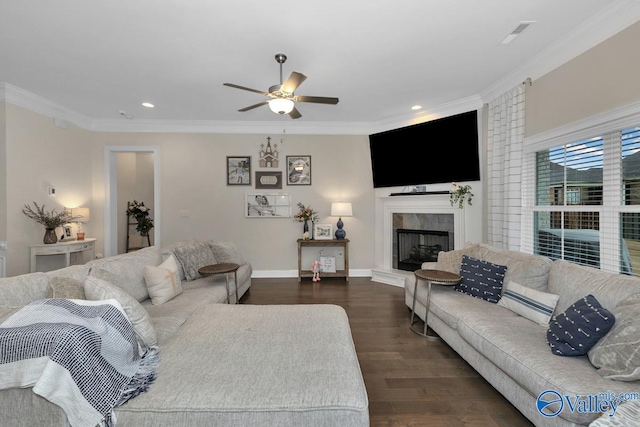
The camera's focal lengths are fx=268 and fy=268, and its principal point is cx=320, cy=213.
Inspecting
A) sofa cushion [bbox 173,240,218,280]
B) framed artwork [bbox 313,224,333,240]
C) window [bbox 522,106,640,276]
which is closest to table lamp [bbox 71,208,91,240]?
sofa cushion [bbox 173,240,218,280]

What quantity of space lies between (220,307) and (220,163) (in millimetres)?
3382

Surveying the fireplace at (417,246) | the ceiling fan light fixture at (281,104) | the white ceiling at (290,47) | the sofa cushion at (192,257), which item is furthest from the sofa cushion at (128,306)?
the fireplace at (417,246)

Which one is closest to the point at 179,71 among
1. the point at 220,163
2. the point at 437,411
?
the point at 220,163

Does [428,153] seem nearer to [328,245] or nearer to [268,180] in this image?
[328,245]

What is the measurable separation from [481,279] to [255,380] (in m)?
2.28

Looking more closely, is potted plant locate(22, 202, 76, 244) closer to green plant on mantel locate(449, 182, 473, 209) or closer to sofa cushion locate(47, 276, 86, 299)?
sofa cushion locate(47, 276, 86, 299)

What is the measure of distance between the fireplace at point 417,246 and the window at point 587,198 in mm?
1426

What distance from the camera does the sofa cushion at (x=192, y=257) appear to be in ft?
10.3

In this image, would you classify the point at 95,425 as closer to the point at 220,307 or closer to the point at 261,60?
the point at 220,307

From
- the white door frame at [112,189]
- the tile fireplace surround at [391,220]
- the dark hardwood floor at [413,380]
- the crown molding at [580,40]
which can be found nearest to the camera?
the dark hardwood floor at [413,380]

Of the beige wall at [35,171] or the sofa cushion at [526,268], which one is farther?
the beige wall at [35,171]
